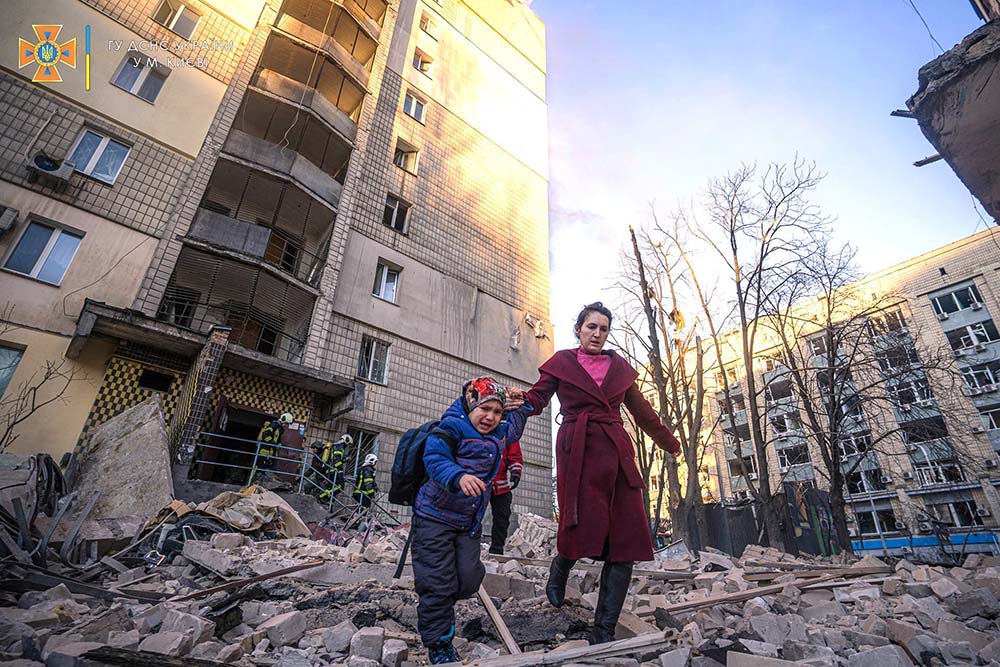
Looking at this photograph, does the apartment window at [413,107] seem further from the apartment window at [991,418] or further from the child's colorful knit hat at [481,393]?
the apartment window at [991,418]

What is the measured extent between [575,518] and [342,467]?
367 inches

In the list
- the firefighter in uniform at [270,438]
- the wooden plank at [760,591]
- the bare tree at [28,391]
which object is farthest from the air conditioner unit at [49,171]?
the wooden plank at [760,591]

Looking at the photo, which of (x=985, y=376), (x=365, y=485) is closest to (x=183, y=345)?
(x=365, y=485)

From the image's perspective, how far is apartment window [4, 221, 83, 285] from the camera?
369 inches

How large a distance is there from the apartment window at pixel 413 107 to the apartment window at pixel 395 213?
3.90 metres

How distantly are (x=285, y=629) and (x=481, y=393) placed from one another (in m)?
1.88

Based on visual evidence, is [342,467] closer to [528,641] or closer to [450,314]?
[450,314]

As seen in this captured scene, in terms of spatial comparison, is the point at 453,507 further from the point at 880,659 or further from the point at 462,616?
the point at 880,659

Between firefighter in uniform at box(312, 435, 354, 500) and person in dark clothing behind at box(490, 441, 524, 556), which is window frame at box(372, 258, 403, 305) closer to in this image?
firefighter in uniform at box(312, 435, 354, 500)

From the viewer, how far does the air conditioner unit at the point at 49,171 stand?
9719 mm

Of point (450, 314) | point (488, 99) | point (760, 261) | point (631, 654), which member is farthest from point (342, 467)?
point (488, 99)

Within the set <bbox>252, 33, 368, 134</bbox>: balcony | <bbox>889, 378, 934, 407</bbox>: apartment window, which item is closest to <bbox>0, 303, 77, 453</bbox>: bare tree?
<bbox>252, 33, 368, 134</bbox>: balcony

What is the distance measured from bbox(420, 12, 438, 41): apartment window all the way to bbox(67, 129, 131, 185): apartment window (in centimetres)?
1292

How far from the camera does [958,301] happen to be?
2638 cm
